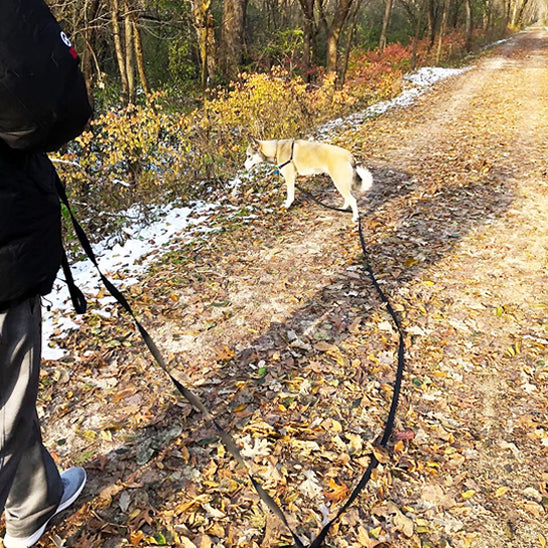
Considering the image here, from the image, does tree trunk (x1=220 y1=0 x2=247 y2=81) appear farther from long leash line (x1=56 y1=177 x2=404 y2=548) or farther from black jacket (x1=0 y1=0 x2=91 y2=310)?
black jacket (x1=0 y1=0 x2=91 y2=310)

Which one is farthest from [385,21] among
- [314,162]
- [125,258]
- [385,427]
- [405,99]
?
[385,427]

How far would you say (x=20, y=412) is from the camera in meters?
1.89

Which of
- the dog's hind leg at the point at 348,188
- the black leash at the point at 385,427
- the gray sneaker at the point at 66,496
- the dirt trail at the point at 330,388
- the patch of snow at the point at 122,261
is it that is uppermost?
the dog's hind leg at the point at 348,188

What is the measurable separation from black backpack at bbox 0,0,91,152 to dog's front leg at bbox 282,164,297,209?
216 inches

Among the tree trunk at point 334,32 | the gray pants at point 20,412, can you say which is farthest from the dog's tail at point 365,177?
the tree trunk at point 334,32

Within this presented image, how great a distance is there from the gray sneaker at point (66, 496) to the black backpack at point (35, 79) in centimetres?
221

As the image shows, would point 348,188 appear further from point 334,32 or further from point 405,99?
point 334,32

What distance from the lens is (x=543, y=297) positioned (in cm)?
450

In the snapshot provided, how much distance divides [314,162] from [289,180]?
26.8 inches

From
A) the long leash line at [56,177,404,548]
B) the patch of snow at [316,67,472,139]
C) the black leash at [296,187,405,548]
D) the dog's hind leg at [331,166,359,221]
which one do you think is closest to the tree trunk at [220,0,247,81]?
the patch of snow at [316,67,472,139]

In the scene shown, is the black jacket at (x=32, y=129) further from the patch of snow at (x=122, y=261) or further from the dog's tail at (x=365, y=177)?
the dog's tail at (x=365, y=177)

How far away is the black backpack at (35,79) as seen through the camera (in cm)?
136

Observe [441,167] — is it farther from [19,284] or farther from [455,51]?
[455,51]

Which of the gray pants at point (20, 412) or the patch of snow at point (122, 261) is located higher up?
the gray pants at point (20, 412)
